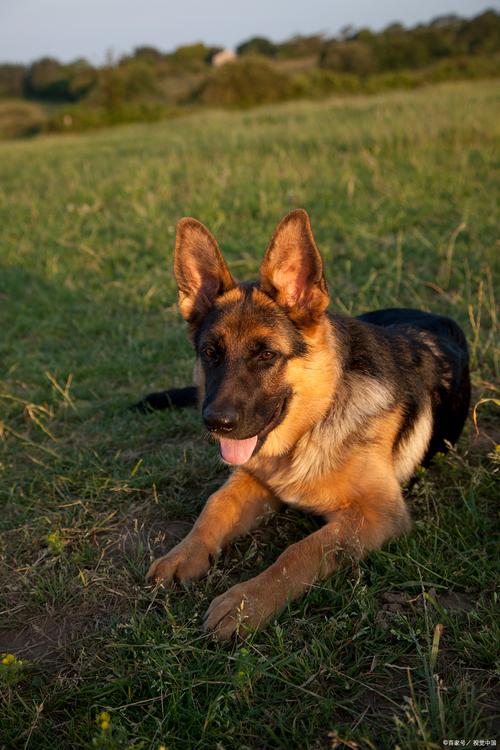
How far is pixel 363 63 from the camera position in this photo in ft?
128

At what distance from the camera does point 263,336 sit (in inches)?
121

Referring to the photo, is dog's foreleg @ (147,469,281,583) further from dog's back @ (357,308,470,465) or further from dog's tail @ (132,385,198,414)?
dog's tail @ (132,385,198,414)

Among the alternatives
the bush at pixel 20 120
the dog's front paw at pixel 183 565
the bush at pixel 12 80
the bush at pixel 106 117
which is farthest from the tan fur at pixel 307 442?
the bush at pixel 12 80

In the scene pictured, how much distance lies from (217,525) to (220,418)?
0.62m

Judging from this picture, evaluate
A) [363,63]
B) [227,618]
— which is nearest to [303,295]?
[227,618]

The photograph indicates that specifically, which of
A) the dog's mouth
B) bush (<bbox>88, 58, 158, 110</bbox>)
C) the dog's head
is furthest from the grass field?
bush (<bbox>88, 58, 158, 110</bbox>)

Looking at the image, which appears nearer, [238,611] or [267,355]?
[238,611]

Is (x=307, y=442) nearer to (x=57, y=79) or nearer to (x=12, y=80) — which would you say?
(x=57, y=79)

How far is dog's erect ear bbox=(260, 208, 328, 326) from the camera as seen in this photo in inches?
119

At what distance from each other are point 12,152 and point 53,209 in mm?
11774

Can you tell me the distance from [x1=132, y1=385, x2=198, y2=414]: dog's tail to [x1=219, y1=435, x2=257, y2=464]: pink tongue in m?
1.51

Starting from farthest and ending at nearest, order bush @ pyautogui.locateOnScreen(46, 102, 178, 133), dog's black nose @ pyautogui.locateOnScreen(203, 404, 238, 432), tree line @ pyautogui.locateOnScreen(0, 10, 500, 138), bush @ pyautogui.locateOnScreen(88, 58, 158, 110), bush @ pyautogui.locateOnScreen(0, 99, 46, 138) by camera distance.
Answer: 1. bush @ pyautogui.locateOnScreen(88, 58, 158, 110)
2. bush @ pyautogui.locateOnScreen(0, 99, 46, 138)
3. tree line @ pyautogui.locateOnScreen(0, 10, 500, 138)
4. bush @ pyautogui.locateOnScreen(46, 102, 178, 133)
5. dog's black nose @ pyautogui.locateOnScreen(203, 404, 238, 432)

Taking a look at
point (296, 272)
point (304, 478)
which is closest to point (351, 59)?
point (296, 272)

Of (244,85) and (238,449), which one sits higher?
(244,85)
